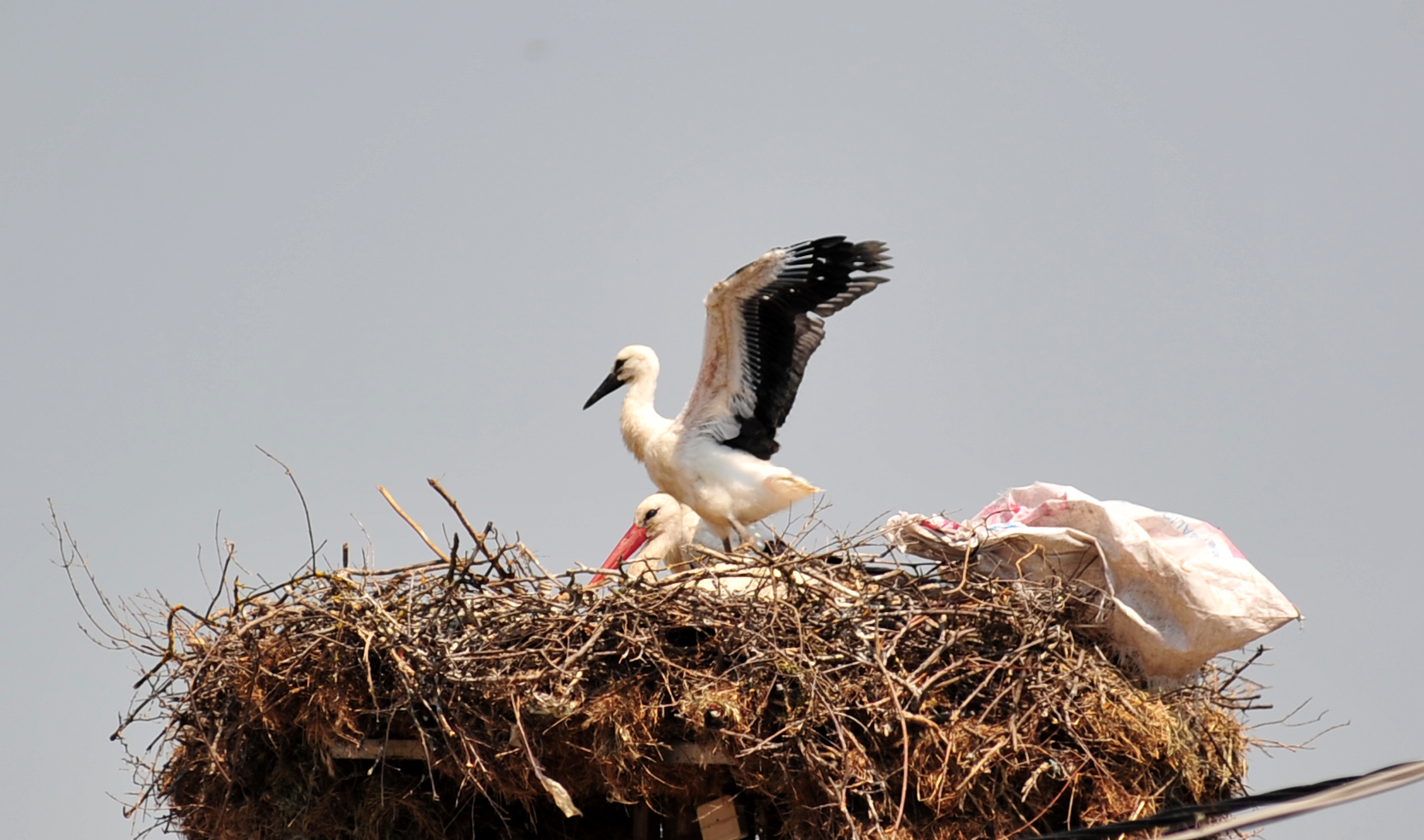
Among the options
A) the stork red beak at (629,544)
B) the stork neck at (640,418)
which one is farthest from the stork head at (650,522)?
the stork neck at (640,418)

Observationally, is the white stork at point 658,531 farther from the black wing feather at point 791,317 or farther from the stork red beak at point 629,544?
the black wing feather at point 791,317

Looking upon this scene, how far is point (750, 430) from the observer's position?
6.98m

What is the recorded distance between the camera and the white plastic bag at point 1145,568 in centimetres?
516

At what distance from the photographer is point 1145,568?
5.20 meters

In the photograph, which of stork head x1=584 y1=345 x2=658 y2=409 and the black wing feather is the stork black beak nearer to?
stork head x1=584 y1=345 x2=658 y2=409

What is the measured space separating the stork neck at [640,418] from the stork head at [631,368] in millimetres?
26

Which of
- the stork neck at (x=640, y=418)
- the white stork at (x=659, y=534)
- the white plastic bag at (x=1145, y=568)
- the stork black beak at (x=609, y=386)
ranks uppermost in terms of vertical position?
the stork black beak at (x=609, y=386)

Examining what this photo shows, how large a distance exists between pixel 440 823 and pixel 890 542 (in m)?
1.85

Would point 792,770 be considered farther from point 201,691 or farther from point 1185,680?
point 201,691

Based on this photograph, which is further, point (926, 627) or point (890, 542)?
point (890, 542)

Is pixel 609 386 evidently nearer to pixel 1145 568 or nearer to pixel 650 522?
pixel 650 522

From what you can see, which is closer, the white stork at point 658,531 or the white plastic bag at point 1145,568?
the white plastic bag at point 1145,568

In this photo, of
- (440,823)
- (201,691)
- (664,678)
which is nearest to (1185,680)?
(664,678)

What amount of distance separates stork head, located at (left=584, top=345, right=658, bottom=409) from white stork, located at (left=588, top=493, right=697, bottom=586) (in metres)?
0.59
